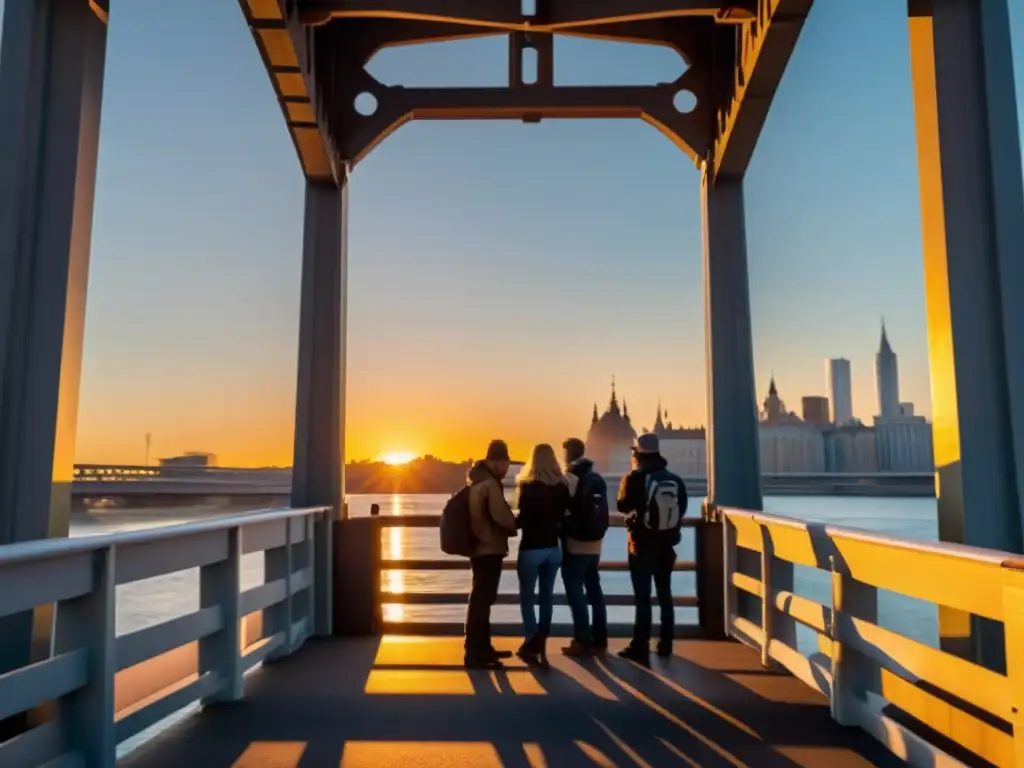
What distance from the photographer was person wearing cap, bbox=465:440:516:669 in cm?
541

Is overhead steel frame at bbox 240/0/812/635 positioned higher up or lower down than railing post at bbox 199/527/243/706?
higher up

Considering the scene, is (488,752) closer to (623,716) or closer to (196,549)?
(623,716)

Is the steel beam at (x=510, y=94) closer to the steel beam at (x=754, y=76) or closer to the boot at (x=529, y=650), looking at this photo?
the steel beam at (x=754, y=76)

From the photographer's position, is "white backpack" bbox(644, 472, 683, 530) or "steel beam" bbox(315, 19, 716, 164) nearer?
"white backpack" bbox(644, 472, 683, 530)

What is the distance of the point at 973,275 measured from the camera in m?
3.46

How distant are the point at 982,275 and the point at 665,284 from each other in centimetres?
1314

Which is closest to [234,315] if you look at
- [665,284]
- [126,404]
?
[126,404]

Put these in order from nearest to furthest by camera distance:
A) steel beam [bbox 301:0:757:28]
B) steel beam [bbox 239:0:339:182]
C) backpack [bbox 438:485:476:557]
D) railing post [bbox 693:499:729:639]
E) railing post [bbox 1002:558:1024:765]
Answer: railing post [bbox 1002:558:1024:765], steel beam [bbox 239:0:339:182], backpack [bbox 438:485:476:557], steel beam [bbox 301:0:757:28], railing post [bbox 693:499:729:639]

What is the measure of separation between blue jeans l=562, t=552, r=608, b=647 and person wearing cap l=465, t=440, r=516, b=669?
0.45 meters

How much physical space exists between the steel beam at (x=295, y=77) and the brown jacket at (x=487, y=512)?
2427mm

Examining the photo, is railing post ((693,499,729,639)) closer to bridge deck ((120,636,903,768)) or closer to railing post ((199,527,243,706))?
bridge deck ((120,636,903,768))

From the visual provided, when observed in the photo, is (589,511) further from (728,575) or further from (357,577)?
(357,577)

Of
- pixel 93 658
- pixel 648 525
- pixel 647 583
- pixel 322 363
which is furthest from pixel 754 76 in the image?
pixel 93 658

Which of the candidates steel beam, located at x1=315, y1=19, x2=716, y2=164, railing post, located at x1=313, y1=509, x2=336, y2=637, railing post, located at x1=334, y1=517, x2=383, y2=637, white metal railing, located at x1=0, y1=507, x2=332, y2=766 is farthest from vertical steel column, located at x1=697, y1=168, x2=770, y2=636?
white metal railing, located at x1=0, y1=507, x2=332, y2=766
